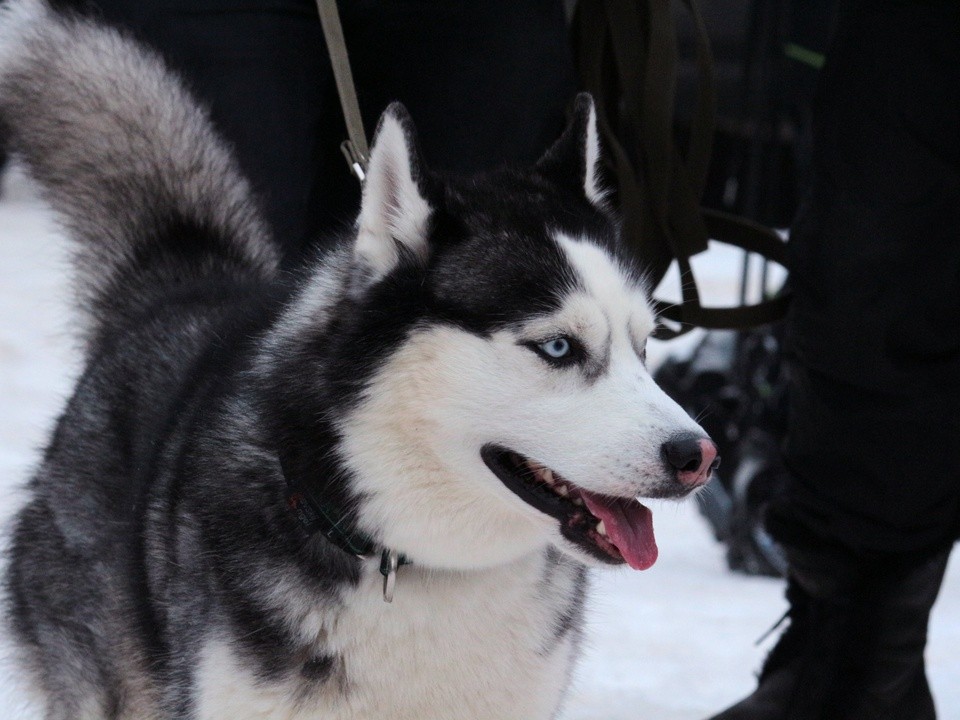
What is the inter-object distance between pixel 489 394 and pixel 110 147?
109 cm

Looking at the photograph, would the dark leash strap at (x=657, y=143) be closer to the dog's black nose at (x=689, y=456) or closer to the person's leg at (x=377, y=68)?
the person's leg at (x=377, y=68)

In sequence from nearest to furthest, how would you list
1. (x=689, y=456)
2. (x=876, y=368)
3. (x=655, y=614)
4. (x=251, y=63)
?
(x=689, y=456), (x=876, y=368), (x=251, y=63), (x=655, y=614)

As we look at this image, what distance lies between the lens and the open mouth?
1.67 meters

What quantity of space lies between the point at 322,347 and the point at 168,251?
71 centimetres

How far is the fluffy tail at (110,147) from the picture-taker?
2316 mm

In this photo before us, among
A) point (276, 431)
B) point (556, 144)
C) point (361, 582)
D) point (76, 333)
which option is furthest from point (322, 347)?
point (76, 333)

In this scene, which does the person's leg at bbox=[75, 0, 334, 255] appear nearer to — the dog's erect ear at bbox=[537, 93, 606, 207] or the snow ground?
the snow ground

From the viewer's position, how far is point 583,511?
1.69m

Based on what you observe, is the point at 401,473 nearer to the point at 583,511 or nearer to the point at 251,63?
the point at 583,511

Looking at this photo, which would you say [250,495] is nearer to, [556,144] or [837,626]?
[556,144]

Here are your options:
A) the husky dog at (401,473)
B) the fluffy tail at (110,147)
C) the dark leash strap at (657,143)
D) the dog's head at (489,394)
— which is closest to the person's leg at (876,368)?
the dark leash strap at (657,143)

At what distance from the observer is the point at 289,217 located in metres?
2.53

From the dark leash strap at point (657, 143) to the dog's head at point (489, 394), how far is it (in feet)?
2.17

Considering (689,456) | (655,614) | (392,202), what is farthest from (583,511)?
(655,614)
